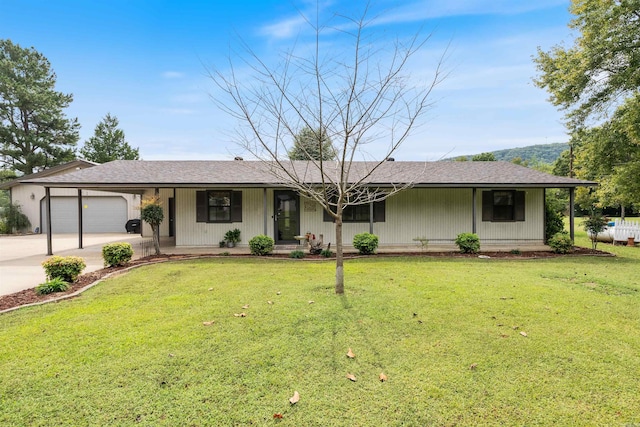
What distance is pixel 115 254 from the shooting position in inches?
302

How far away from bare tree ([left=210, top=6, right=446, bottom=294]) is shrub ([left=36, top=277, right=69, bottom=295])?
425 cm

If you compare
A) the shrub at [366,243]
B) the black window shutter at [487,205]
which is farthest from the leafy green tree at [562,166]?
the shrub at [366,243]

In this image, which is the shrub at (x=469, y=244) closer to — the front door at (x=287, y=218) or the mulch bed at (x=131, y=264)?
the mulch bed at (x=131, y=264)

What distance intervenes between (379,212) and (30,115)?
97.9ft

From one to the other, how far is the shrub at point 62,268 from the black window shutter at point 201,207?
5242mm

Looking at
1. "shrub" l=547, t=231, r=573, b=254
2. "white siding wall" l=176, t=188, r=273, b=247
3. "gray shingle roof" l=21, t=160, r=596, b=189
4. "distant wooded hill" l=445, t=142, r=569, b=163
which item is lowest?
"shrub" l=547, t=231, r=573, b=254

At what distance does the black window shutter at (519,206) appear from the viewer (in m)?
11.9

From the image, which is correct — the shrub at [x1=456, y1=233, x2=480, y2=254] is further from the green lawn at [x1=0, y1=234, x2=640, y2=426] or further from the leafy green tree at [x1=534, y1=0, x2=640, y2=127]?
the leafy green tree at [x1=534, y1=0, x2=640, y2=127]

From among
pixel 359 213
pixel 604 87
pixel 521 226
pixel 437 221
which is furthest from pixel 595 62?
pixel 359 213

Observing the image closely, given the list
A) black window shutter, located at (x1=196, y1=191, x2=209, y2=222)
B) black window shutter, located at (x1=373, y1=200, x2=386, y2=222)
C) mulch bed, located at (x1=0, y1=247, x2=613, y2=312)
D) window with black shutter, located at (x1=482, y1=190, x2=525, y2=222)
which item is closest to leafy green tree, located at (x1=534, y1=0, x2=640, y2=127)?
window with black shutter, located at (x1=482, y1=190, x2=525, y2=222)

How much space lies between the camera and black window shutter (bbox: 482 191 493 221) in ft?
39.2

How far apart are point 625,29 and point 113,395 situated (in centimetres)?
1911

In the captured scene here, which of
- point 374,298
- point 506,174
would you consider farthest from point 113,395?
point 506,174

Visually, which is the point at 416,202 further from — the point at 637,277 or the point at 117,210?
the point at 117,210
